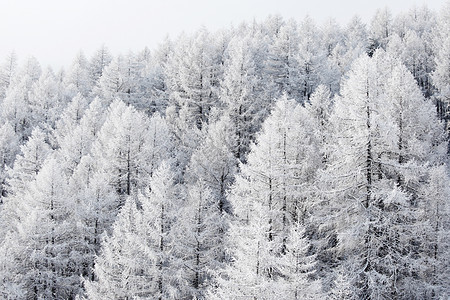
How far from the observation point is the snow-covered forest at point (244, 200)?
18.1 meters

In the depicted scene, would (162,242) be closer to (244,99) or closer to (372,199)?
(372,199)

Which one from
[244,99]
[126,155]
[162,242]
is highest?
[244,99]

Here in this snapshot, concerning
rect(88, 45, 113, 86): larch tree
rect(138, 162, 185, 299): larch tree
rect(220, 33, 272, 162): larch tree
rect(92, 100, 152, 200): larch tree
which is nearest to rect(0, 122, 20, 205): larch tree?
rect(92, 100, 152, 200): larch tree

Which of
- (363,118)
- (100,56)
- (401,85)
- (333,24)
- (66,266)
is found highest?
(333,24)

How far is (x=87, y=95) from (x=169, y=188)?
44607 millimetres


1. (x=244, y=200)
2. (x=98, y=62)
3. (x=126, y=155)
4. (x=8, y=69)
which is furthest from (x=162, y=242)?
(x=8, y=69)

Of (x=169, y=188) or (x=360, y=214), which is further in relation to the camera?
(x=169, y=188)

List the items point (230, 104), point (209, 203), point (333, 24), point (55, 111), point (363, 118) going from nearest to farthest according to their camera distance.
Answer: point (363, 118), point (209, 203), point (230, 104), point (55, 111), point (333, 24)

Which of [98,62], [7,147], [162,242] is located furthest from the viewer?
[98,62]

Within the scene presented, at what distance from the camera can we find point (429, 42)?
71000 millimetres

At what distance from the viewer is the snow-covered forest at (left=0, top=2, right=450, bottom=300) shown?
1812 centimetres

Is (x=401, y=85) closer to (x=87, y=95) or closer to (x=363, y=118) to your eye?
(x=363, y=118)

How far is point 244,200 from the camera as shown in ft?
75.5

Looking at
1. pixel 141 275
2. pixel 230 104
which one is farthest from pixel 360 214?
pixel 230 104
